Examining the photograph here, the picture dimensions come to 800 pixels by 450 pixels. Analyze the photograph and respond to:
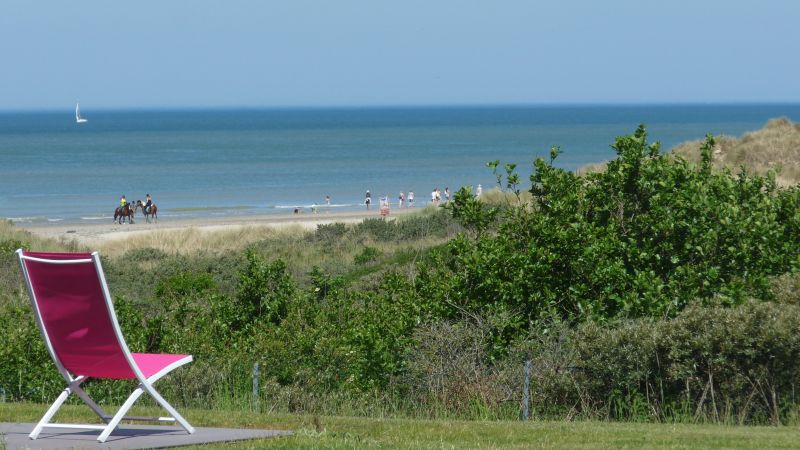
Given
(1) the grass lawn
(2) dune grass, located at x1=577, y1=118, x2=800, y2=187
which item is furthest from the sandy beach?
(1) the grass lawn

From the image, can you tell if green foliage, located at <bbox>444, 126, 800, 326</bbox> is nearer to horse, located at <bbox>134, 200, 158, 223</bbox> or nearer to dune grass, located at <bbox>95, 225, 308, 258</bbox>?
dune grass, located at <bbox>95, 225, 308, 258</bbox>

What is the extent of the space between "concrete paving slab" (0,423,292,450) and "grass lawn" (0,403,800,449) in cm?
28

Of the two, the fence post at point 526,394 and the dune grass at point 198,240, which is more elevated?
the fence post at point 526,394

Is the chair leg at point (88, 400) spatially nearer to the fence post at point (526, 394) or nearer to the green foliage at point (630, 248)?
the fence post at point (526, 394)

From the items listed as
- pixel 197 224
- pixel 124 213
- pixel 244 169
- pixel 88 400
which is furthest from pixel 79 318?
pixel 244 169

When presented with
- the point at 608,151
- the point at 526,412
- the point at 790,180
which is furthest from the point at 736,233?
the point at 608,151

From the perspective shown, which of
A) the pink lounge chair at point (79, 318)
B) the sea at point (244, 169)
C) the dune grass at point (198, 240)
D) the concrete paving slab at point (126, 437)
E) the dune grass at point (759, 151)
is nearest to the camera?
the pink lounge chair at point (79, 318)

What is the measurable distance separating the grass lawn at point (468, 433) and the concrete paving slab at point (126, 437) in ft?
0.91

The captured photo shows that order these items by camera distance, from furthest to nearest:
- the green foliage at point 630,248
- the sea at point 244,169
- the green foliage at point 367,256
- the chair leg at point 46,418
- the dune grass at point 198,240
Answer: the sea at point 244,169 < the dune grass at point 198,240 < the green foliage at point 367,256 < the green foliage at point 630,248 < the chair leg at point 46,418

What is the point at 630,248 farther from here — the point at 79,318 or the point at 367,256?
the point at 367,256

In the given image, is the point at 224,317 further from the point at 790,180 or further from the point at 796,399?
the point at 790,180

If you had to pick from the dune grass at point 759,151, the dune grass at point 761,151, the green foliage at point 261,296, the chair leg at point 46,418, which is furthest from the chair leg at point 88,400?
the dune grass at point 761,151

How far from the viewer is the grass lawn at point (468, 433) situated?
7840mm

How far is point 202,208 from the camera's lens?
6606 cm
